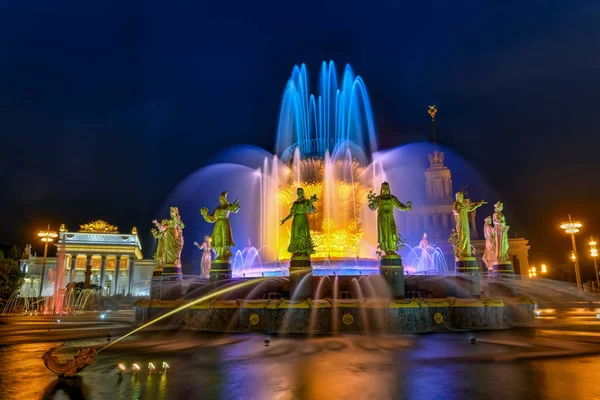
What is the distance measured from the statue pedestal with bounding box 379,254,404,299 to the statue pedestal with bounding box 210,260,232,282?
23.0 ft

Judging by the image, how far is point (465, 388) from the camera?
5750 millimetres

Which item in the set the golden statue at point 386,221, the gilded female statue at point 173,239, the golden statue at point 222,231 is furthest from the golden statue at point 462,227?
the gilded female statue at point 173,239

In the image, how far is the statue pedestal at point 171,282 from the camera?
1973 centimetres

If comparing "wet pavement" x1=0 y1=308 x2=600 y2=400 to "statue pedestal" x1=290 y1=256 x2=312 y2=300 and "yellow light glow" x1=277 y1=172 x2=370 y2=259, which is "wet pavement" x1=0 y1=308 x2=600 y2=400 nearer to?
"statue pedestal" x1=290 y1=256 x2=312 y2=300

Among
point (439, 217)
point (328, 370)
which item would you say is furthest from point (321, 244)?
point (439, 217)

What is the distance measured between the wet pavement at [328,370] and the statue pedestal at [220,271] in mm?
6619

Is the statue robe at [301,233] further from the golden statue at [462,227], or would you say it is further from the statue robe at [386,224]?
the golden statue at [462,227]

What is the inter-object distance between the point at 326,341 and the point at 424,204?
232 feet

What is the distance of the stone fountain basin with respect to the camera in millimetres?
13031

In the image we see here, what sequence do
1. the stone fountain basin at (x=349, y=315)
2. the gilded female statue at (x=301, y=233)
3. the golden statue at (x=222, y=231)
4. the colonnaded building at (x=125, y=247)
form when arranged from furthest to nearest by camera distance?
the colonnaded building at (x=125, y=247) < the golden statue at (x=222, y=231) < the gilded female statue at (x=301, y=233) < the stone fountain basin at (x=349, y=315)

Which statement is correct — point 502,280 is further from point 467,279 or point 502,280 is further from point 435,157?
point 435,157

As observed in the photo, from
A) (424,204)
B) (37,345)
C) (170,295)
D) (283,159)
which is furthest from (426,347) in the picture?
(424,204)

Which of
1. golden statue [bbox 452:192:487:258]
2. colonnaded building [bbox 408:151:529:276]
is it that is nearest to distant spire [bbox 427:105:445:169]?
colonnaded building [bbox 408:151:529:276]

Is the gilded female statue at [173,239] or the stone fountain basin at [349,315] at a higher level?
the gilded female statue at [173,239]
